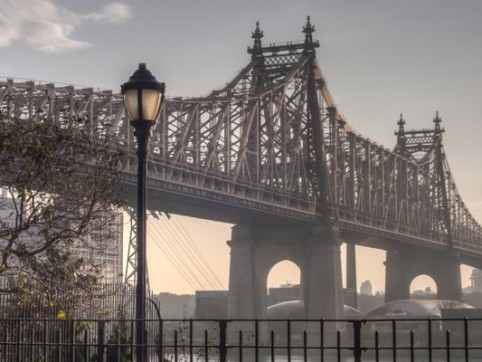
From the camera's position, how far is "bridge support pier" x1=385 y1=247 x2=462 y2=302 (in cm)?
14162

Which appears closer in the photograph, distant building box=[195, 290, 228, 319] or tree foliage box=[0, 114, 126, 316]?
tree foliage box=[0, 114, 126, 316]

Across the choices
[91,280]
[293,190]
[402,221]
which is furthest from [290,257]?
[91,280]

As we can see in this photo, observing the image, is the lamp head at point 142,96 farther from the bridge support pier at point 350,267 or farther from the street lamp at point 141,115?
the bridge support pier at point 350,267

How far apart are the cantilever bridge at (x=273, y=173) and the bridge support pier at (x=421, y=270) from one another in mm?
4322

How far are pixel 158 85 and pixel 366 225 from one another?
9270 cm

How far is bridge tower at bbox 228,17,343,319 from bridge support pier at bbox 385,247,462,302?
40586 millimetres

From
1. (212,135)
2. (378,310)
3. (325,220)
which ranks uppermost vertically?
(212,135)

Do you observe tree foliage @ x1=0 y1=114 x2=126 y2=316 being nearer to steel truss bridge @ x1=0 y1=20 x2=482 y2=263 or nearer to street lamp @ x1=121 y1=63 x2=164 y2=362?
street lamp @ x1=121 y1=63 x2=164 y2=362

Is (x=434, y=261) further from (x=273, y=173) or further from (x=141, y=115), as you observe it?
(x=141, y=115)

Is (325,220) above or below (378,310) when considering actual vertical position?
above

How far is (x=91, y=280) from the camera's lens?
19047 millimetres

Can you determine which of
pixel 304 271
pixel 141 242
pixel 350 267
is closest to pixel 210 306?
pixel 350 267

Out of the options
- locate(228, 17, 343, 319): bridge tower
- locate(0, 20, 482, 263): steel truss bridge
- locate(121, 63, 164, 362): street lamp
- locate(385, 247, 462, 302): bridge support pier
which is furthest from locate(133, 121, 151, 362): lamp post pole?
locate(385, 247, 462, 302): bridge support pier

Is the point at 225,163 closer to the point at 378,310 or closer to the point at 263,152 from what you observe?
the point at 263,152
